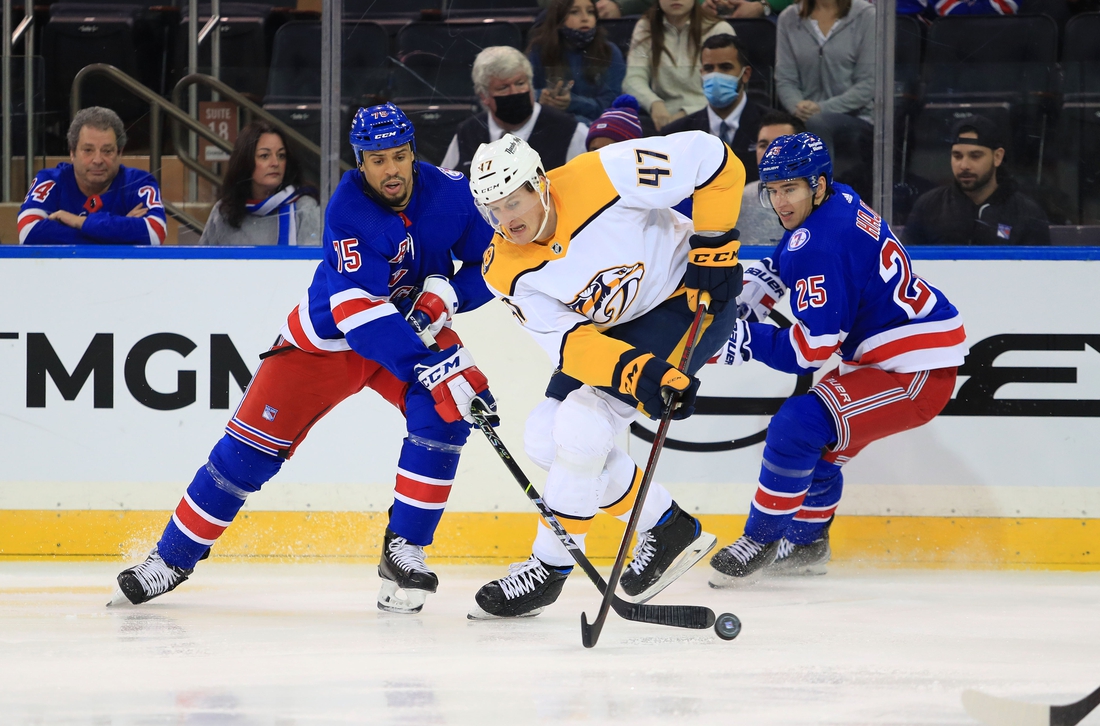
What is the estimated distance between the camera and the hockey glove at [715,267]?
9.88 feet

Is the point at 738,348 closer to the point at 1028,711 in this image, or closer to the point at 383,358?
the point at 383,358

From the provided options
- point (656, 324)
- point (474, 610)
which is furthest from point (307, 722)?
point (656, 324)

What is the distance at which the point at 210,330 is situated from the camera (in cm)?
404

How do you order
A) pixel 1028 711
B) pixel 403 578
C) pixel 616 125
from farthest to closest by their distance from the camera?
1. pixel 616 125
2. pixel 403 578
3. pixel 1028 711

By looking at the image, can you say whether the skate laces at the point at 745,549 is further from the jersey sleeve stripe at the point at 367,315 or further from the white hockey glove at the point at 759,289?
the jersey sleeve stripe at the point at 367,315

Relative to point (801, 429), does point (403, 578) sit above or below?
below

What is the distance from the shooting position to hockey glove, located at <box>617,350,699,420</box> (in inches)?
110

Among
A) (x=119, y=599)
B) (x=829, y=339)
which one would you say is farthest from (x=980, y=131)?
(x=119, y=599)

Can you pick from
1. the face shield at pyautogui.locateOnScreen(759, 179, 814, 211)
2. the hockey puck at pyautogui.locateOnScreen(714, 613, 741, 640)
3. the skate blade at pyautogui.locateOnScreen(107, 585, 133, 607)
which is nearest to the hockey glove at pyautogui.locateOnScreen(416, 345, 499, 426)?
the hockey puck at pyautogui.locateOnScreen(714, 613, 741, 640)

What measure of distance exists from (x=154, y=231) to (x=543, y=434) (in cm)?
175

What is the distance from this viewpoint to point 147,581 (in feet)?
10.7

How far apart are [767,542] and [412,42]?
76.5 inches

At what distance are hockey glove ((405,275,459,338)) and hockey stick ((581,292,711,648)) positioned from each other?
623 millimetres

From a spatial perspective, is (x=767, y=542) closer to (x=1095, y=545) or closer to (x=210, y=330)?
(x=1095, y=545)
